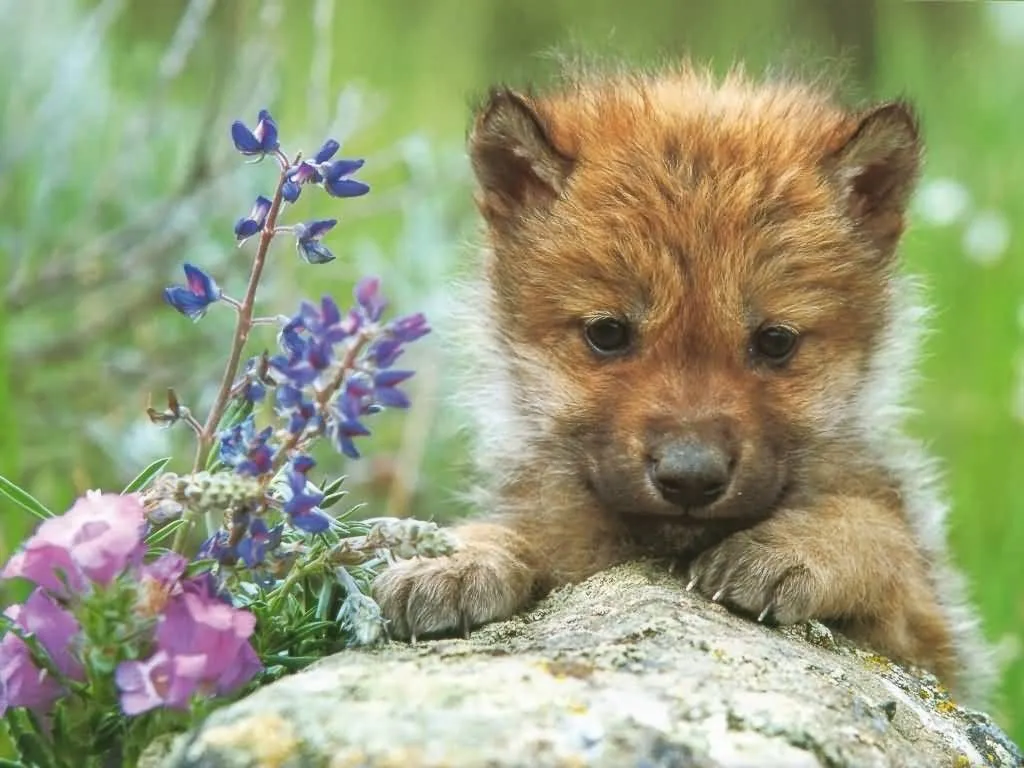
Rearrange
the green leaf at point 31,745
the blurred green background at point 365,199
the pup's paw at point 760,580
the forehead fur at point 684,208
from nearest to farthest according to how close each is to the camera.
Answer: the green leaf at point 31,745, the pup's paw at point 760,580, the forehead fur at point 684,208, the blurred green background at point 365,199

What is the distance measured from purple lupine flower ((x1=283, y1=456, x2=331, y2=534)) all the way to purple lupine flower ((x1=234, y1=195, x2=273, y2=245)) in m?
0.38

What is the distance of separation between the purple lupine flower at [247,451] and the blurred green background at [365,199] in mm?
1800

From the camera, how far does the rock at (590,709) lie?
1.65 m

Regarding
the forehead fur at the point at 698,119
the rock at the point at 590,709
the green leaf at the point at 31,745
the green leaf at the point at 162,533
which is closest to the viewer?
the rock at the point at 590,709

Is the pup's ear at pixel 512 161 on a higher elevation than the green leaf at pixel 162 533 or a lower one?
higher

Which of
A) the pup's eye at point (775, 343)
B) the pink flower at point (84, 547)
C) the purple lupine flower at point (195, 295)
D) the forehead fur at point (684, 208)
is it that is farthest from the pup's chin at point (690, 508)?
the pink flower at point (84, 547)

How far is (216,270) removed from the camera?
16.8ft

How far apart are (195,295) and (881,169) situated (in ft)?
5.72

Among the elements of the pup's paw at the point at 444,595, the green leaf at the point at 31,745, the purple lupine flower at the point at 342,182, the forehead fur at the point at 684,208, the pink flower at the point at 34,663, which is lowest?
the green leaf at the point at 31,745

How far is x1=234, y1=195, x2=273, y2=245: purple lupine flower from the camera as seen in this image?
213 centimetres

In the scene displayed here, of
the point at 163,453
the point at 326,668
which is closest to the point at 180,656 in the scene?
the point at 326,668

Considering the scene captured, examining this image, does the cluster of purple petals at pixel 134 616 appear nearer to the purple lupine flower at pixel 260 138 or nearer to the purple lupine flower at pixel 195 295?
the purple lupine flower at pixel 195 295

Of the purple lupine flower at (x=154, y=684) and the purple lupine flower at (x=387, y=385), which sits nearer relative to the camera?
the purple lupine flower at (x=154, y=684)

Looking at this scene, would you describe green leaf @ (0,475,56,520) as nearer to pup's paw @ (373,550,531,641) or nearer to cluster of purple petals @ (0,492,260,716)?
cluster of purple petals @ (0,492,260,716)
